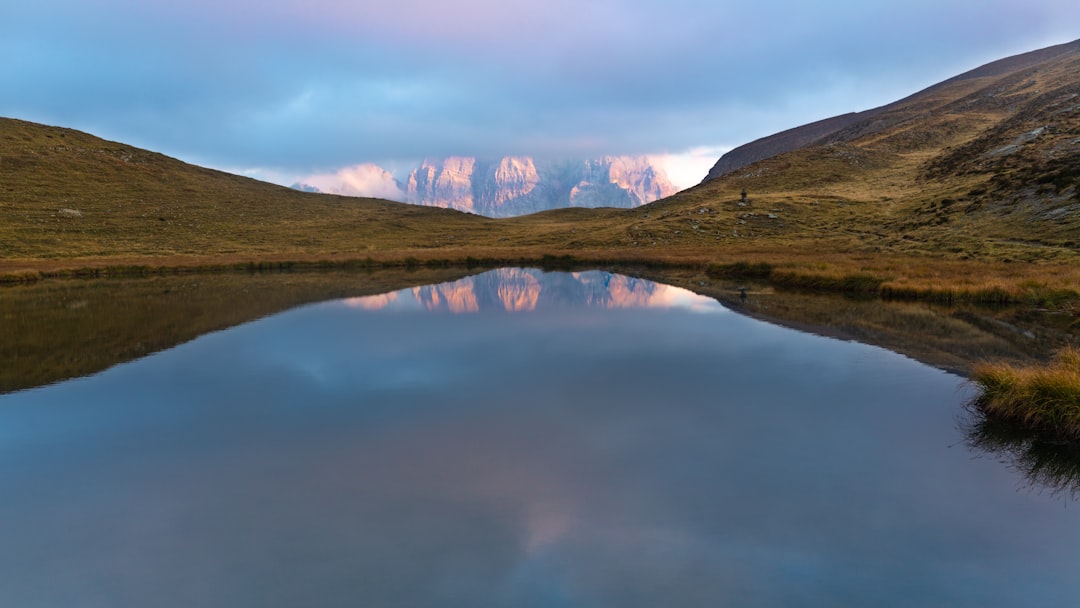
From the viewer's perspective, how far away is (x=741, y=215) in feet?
Result: 288

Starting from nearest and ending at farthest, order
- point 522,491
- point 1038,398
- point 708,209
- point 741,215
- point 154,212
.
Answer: point 522,491
point 1038,398
point 741,215
point 708,209
point 154,212

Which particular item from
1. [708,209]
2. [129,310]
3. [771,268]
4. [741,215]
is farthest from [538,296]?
[708,209]

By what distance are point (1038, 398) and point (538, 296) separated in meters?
35.1

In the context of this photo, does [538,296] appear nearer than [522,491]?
No

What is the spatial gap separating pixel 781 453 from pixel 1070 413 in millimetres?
6700

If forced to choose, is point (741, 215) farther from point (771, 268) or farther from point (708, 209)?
point (771, 268)

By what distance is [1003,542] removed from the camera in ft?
30.0

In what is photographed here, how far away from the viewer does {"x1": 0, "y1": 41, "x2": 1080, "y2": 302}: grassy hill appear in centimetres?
5131

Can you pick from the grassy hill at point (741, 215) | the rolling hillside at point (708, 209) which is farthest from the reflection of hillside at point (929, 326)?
the rolling hillside at point (708, 209)

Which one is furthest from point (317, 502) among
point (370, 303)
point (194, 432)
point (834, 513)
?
point (370, 303)

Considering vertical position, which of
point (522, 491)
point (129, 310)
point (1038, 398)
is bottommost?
point (522, 491)

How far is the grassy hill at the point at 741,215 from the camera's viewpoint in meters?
51.3

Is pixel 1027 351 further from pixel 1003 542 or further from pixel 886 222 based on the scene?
pixel 886 222

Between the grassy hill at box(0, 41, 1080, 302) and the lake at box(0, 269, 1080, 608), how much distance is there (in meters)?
26.0
